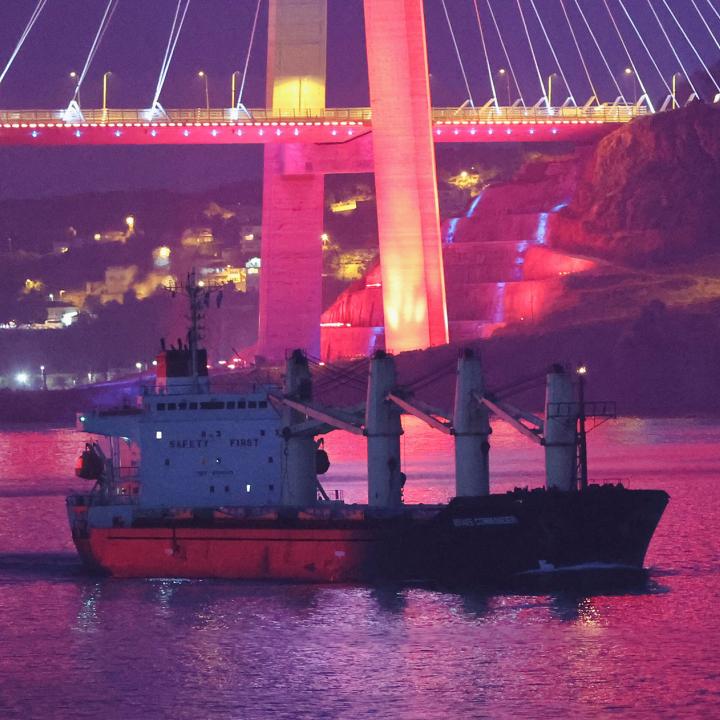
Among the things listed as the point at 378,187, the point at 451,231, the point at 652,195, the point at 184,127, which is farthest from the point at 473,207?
the point at 184,127

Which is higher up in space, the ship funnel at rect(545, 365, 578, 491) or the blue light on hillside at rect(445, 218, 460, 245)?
the blue light on hillside at rect(445, 218, 460, 245)

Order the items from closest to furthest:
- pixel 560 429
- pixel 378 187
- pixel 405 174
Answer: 1. pixel 560 429
2. pixel 405 174
3. pixel 378 187

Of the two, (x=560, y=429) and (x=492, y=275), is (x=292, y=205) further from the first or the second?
(x=560, y=429)

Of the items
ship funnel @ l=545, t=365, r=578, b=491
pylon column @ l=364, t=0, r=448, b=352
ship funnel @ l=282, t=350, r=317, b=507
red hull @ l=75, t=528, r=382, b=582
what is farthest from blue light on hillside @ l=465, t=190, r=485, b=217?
ship funnel @ l=545, t=365, r=578, b=491

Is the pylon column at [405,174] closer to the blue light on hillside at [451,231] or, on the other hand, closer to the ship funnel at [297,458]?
the blue light on hillside at [451,231]

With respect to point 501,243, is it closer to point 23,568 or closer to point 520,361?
point 520,361

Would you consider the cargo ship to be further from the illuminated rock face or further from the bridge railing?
the illuminated rock face

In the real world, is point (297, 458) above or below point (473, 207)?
below
